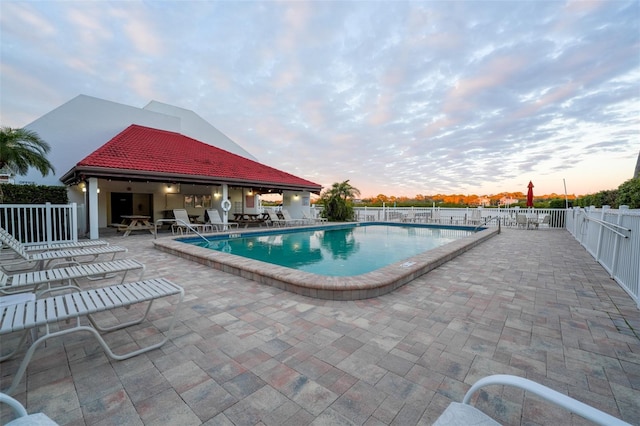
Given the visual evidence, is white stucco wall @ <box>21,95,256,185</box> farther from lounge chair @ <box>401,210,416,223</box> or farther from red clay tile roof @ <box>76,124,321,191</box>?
lounge chair @ <box>401,210,416,223</box>

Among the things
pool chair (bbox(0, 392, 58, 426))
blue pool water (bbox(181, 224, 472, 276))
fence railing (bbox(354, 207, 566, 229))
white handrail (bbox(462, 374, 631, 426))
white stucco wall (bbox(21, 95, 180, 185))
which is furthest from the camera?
fence railing (bbox(354, 207, 566, 229))

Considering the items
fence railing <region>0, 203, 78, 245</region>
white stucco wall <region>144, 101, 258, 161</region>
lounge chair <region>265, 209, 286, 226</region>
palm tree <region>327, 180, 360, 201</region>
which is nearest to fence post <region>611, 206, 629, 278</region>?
fence railing <region>0, 203, 78, 245</region>

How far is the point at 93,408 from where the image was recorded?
167cm

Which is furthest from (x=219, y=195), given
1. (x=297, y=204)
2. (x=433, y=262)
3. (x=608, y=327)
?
(x=608, y=327)

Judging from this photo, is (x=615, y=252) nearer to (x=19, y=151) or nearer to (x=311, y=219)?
(x=311, y=219)

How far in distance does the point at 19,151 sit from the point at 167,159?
15.1ft

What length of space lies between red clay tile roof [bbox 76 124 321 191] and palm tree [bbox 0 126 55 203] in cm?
187

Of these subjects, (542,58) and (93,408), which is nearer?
(93,408)

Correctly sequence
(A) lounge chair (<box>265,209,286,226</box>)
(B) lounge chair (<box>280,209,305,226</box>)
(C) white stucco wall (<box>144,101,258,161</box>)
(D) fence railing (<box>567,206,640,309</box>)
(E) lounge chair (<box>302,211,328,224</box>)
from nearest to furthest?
(D) fence railing (<box>567,206,640,309</box>) → (A) lounge chair (<box>265,209,286,226</box>) → (B) lounge chair (<box>280,209,305,226</box>) → (E) lounge chair (<box>302,211,328,224</box>) → (C) white stucco wall (<box>144,101,258,161</box>)

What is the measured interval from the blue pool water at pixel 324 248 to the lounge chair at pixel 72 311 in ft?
13.5

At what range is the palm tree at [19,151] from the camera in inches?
356

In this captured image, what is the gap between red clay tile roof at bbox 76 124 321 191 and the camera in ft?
32.6

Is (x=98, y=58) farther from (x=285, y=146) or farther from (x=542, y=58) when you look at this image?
(x=542, y=58)

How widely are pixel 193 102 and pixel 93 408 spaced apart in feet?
64.5
